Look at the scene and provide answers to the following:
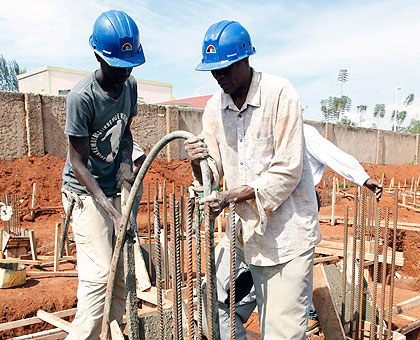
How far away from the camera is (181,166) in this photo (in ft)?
39.0

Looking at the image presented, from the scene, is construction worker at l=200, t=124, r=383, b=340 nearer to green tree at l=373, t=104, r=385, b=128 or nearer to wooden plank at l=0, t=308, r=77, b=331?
wooden plank at l=0, t=308, r=77, b=331

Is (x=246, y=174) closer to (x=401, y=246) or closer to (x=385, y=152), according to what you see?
(x=401, y=246)

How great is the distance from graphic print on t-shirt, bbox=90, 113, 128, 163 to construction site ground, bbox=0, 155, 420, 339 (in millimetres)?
2279

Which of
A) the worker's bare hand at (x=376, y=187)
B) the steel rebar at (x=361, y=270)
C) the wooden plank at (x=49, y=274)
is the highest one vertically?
the worker's bare hand at (x=376, y=187)

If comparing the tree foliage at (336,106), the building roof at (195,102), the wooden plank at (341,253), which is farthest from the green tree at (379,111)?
the wooden plank at (341,253)

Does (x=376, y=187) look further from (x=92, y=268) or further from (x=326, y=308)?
(x=92, y=268)

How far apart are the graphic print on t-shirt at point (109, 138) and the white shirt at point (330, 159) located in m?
1.37

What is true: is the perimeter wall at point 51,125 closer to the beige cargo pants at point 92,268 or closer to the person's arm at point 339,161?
the beige cargo pants at point 92,268

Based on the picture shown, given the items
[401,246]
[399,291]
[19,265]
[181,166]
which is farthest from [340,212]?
[19,265]

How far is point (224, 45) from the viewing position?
181 cm

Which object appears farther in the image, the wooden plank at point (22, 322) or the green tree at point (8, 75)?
the green tree at point (8, 75)

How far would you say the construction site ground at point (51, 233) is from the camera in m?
3.95

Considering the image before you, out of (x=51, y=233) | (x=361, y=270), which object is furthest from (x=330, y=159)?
(x=51, y=233)

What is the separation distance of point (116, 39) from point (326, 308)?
2.37 metres
